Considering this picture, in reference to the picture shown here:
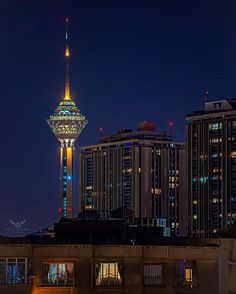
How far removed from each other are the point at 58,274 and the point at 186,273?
4.33m

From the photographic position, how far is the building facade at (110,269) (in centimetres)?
3475

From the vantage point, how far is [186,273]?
36406mm

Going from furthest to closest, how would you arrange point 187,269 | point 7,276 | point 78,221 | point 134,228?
point 134,228 < point 78,221 < point 187,269 < point 7,276

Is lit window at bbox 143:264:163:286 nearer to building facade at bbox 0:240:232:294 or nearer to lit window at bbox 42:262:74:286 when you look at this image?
building facade at bbox 0:240:232:294

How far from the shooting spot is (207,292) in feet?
120

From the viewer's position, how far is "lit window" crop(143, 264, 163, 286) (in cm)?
3581

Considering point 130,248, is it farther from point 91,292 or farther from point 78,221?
point 78,221

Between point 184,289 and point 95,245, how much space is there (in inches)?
128

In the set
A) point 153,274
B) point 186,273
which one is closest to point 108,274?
point 153,274

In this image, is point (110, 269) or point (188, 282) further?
point (188, 282)

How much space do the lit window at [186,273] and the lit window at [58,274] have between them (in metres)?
3.55

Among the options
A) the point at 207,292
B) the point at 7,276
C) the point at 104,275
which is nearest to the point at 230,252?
the point at 207,292

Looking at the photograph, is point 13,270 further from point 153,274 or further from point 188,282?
point 188,282

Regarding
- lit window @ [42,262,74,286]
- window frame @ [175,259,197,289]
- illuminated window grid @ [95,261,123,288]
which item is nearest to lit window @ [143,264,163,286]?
window frame @ [175,259,197,289]
